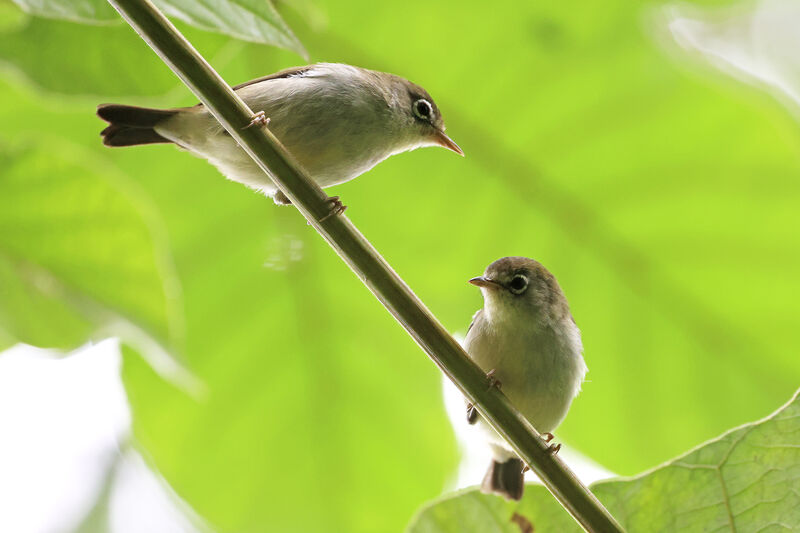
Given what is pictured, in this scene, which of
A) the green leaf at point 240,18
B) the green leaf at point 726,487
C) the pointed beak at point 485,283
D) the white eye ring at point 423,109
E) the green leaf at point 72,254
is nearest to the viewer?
the green leaf at point 240,18

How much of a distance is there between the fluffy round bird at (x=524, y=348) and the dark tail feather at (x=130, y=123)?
75 cm

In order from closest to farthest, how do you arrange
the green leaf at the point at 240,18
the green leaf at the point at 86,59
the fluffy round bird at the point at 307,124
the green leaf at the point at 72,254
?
the green leaf at the point at 240,18 → the green leaf at the point at 86,59 → the green leaf at the point at 72,254 → the fluffy round bird at the point at 307,124

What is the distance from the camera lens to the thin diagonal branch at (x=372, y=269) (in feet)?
2.46

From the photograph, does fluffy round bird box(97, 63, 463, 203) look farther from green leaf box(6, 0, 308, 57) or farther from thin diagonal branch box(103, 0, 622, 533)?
thin diagonal branch box(103, 0, 622, 533)

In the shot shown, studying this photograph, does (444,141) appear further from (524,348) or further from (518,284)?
(524,348)

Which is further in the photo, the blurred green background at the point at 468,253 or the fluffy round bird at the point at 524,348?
the blurred green background at the point at 468,253

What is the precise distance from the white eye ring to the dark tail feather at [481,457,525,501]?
0.82 m

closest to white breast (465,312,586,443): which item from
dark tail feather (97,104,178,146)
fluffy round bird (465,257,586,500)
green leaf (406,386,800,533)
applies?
fluffy round bird (465,257,586,500)

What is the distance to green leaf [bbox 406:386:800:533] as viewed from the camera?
1.13 metres

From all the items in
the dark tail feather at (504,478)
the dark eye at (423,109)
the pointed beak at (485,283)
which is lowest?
the dark tail feather at (504,478)

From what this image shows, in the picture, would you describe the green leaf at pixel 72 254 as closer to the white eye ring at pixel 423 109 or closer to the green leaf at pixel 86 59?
the green leaf at pixel 86 59

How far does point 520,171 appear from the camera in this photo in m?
2.18

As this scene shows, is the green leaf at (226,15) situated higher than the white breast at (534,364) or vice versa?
the green leaf at (226,15)

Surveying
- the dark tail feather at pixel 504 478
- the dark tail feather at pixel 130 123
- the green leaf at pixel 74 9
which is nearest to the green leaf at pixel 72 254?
the dark tail feather at pixel 130 123
